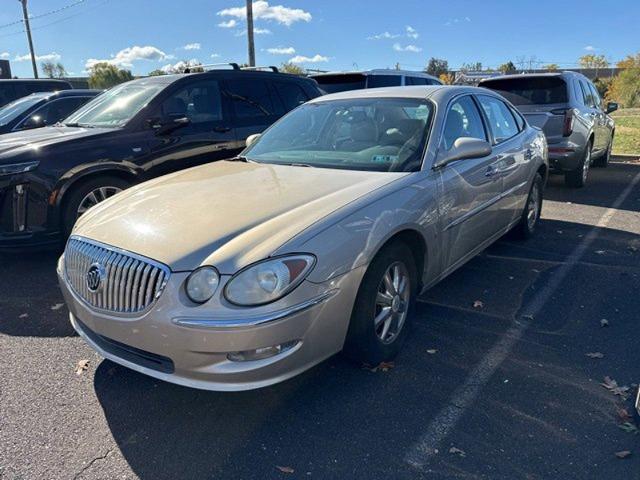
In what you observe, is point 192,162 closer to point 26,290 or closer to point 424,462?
point 26,290

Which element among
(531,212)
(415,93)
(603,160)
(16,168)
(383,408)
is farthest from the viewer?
(603,160)

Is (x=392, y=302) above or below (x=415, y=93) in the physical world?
below

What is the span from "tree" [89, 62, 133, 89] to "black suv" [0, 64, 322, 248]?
53423 mm

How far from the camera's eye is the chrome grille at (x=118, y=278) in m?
2.49

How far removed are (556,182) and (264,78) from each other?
5.60m

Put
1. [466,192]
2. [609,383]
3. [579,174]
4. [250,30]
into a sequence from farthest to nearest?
[250,30] → [579,174] → [466,192] → [609,383]

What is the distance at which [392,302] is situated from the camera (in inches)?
126

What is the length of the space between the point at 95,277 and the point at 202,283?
0.68 m

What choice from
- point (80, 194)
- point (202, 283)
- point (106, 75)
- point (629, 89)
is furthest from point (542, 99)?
point (106, 75)

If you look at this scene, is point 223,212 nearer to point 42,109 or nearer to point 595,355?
point 595,355

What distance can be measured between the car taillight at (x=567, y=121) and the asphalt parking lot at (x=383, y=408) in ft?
13.7

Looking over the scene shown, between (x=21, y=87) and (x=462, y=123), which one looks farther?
(x=21, y=87)

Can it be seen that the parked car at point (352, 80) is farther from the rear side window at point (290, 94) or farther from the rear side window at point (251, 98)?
the rear side window at point (251, 98)

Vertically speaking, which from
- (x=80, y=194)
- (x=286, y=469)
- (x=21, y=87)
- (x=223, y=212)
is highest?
(x=21, y=87)
